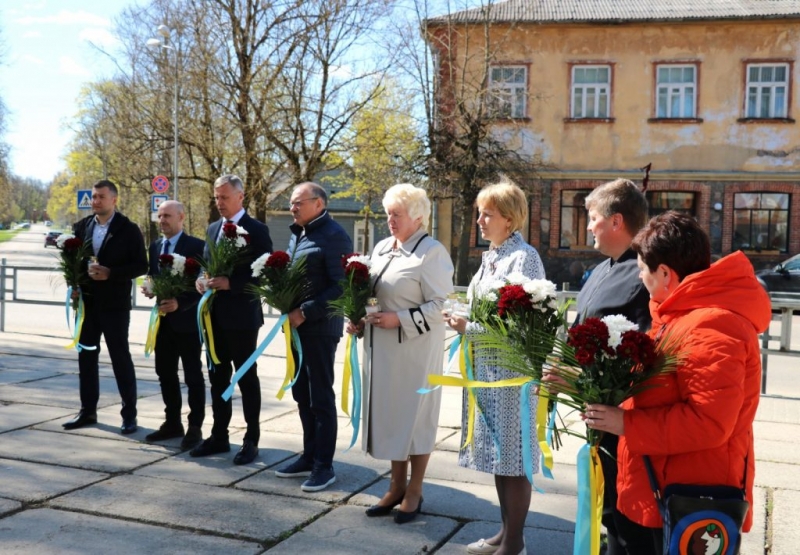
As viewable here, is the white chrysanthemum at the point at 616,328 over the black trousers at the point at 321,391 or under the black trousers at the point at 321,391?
over

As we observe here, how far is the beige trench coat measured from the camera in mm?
5184

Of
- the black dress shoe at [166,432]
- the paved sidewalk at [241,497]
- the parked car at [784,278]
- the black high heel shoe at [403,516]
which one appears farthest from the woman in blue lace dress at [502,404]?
the parked car at [784,278]

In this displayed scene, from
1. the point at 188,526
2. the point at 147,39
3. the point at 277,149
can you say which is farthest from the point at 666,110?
the point at 188,526

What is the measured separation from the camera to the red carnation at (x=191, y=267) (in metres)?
6.91

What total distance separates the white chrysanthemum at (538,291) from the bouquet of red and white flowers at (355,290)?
1592mm

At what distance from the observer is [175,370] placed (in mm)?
7215

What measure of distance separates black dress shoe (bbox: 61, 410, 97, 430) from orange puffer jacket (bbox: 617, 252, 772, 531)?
5594mm

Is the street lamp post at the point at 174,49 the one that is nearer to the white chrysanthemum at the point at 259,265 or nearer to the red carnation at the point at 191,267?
the red carnation at the point at 191,267

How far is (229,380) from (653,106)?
25764 mm

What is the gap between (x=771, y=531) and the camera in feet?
16.6

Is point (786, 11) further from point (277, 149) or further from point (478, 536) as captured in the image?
point (478, 536)

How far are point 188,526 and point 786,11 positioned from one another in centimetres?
2928

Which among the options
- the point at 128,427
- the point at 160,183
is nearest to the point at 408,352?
the point at 128,427

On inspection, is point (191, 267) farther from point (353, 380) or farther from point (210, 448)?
point (353, 380)
